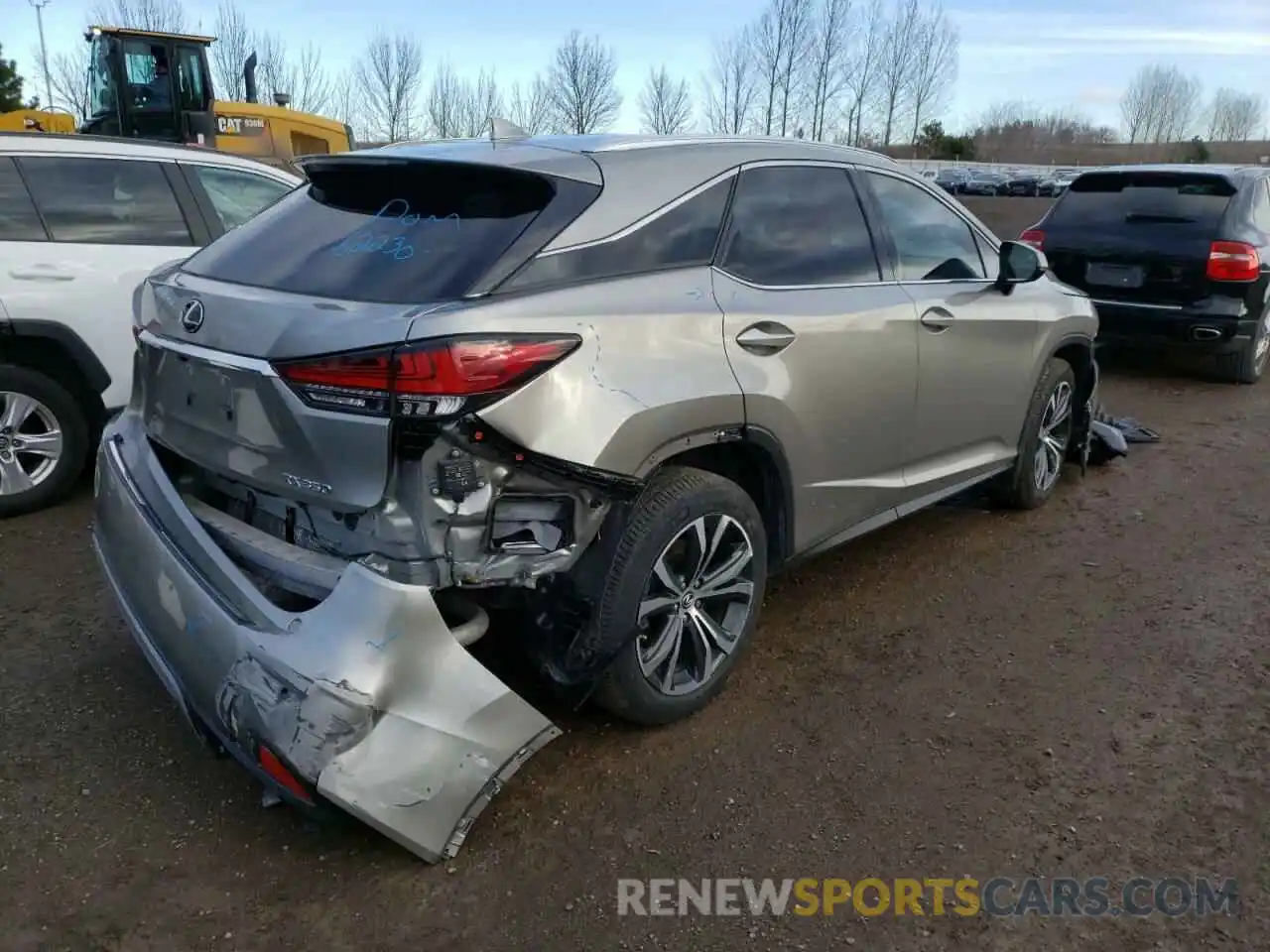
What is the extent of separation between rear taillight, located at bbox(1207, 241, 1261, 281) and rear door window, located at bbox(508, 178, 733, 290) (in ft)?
19.9

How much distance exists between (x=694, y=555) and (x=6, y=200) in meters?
4.00

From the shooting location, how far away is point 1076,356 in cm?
552

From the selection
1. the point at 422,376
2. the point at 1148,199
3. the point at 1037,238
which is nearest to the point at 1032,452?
the point at 422,376

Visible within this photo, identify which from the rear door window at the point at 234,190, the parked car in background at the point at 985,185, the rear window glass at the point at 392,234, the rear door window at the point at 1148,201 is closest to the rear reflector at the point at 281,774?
the rear window glass at the point at 392,234

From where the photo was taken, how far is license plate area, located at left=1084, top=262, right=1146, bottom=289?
819 cm

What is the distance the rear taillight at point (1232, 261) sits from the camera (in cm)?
789

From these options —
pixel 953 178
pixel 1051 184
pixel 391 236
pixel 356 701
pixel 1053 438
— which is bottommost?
pixel 1051 184

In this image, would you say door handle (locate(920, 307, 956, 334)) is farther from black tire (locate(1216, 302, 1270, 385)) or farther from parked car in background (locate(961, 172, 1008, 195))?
parked car in background (locate(961, 172, 1008, 195))

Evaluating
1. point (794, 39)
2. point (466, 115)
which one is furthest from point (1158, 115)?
point (466, 115)

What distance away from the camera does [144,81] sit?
13.9 meters

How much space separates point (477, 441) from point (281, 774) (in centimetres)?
93

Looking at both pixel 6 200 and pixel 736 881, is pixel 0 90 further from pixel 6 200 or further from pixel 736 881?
pixel 736 881

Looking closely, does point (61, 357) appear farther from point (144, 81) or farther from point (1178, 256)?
point (144, 81)

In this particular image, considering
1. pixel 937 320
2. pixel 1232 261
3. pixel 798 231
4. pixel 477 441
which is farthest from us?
pixel 1232 261
